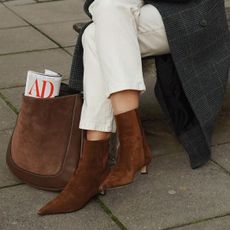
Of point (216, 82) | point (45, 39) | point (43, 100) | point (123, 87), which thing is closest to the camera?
point (123, 87)

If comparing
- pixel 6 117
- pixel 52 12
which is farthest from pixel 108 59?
pixel 52 12

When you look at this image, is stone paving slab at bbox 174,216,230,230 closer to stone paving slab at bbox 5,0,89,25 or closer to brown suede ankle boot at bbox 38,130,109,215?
brown suede ankle boot at bbox 38,130,109,215

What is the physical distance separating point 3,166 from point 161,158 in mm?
804

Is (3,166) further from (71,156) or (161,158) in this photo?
(161,158)

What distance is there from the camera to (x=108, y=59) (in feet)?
10.9

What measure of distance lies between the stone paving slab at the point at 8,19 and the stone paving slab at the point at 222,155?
2.99 metres

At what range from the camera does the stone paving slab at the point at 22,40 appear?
19.1 feet

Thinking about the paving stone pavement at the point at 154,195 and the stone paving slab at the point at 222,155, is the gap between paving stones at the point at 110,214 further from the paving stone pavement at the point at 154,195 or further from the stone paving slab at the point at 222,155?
the stone paving slab at the point at 222,155

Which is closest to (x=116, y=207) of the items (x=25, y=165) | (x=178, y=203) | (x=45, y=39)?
(x=178, y=203)

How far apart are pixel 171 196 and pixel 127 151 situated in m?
0.32

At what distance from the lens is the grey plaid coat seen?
362cm

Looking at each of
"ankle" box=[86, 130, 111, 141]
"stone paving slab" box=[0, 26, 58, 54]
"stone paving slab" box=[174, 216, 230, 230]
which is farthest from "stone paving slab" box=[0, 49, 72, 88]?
"stone paving slab" box=[174, 216, 230, 230]

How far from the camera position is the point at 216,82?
12.5 feet

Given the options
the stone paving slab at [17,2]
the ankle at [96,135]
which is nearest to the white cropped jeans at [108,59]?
the ankle at [96,135]
